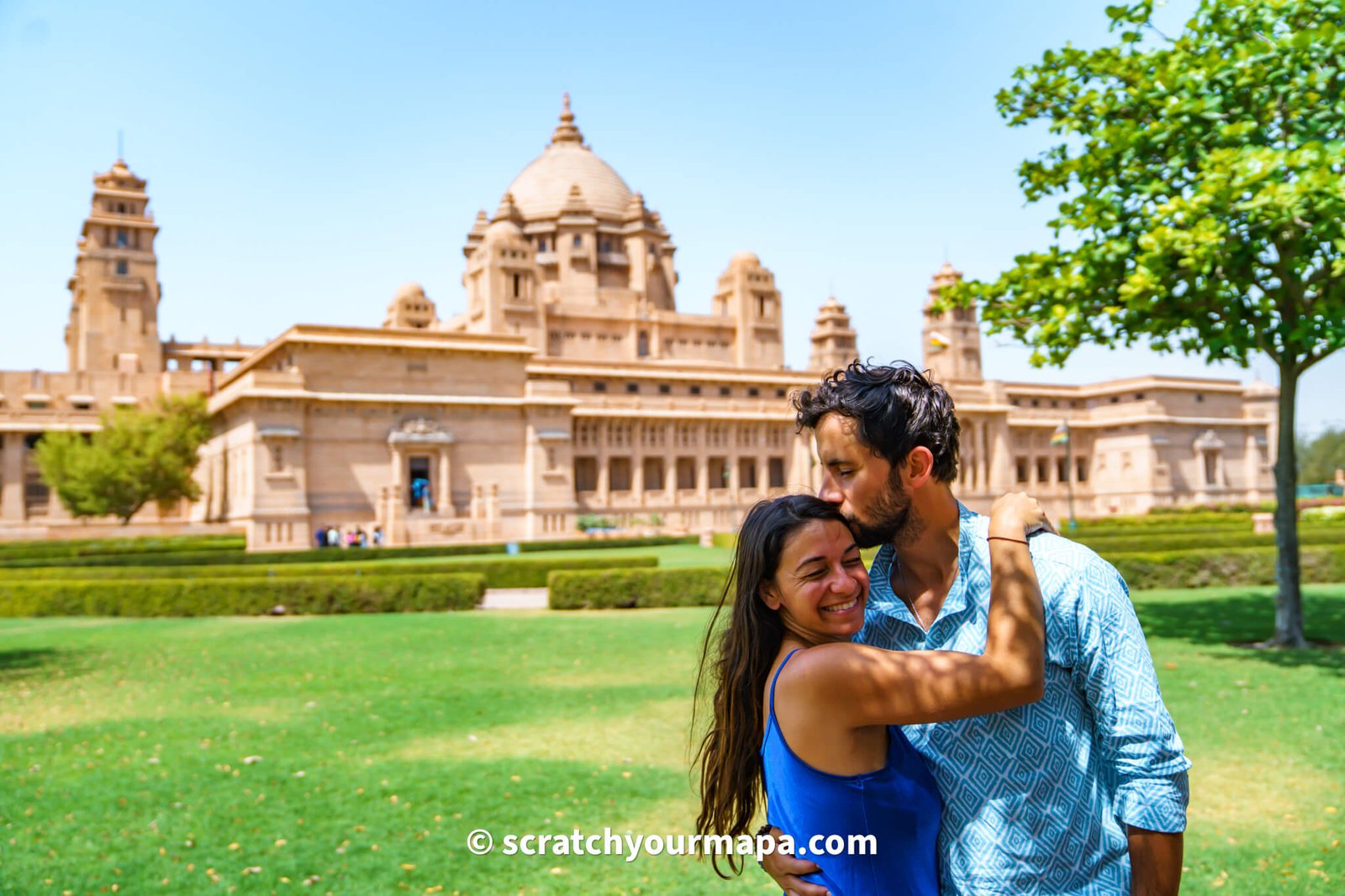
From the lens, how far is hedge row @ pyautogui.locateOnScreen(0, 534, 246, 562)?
88.0ft

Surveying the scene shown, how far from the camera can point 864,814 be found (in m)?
2.18

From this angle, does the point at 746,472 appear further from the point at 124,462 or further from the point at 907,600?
the point at 907,600

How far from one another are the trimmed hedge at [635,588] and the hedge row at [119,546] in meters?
12.8

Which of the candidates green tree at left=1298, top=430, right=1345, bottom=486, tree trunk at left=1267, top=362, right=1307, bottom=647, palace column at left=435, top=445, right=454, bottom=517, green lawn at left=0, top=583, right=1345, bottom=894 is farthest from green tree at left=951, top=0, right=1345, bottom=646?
green tree at left=1298, top=430, right=1345, bottom=486

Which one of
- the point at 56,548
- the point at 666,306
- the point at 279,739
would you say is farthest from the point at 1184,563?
the point at 666,306

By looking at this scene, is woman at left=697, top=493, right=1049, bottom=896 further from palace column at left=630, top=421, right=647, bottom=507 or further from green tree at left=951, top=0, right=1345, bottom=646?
palace column at left=630, top=421, right=647, bottom=507

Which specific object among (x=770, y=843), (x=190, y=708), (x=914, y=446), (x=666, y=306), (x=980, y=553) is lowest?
(x=190, y=708)

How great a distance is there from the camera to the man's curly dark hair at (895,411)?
2.41 meters

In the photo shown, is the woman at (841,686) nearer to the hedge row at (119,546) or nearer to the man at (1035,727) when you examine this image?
the man at (1035,727)

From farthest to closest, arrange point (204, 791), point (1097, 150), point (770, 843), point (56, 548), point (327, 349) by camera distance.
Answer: point (327, 349)
point (56, 548)
point (1097, 150)
point (204, 791)
point (770, 843)

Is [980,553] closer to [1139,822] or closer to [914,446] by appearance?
[914,446]

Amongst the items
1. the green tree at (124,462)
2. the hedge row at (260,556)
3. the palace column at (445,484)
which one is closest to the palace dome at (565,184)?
the palace column at (445,484)

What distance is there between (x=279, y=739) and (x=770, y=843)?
272 inches

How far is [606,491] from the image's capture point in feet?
147
